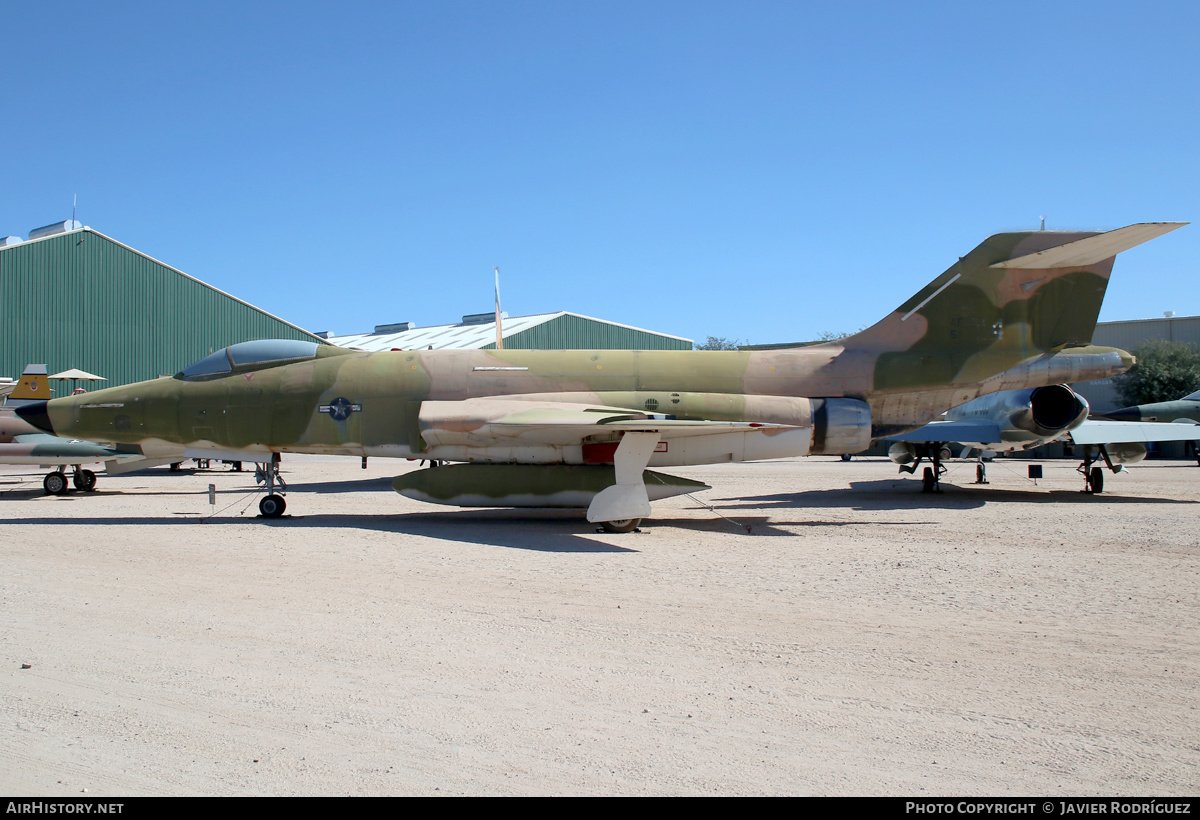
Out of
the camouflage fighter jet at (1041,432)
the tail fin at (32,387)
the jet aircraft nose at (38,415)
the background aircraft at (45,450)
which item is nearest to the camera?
the jet aircraft nose at (38,415)

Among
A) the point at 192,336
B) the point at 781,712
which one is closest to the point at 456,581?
the point at 781,712

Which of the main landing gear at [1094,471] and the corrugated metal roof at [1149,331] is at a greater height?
the corrugated metal roof at [1149,331]

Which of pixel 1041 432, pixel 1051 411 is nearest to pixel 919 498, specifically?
pixel 1041 432

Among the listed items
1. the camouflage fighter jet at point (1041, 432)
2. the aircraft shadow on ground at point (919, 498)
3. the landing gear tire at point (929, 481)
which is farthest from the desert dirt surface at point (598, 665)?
the landing gear tire at point (929, 481)

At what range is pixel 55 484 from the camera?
728 inches

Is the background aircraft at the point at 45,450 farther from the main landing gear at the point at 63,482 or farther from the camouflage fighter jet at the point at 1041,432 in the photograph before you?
the camouflage fighter jet at the point at 1041,432

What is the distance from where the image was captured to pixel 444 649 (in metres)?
5.29

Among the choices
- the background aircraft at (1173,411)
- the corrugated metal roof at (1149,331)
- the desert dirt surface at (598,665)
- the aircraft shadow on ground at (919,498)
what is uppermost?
the corrugated metal roof at (1149,331)

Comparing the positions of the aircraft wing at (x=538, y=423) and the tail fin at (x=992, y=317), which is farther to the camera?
the tail fin at (x=992, y=317)

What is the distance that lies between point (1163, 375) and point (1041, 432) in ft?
107

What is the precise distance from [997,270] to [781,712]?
11172 mm

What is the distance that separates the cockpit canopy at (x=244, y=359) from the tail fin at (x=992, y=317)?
974 centimetres

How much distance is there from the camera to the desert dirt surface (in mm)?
3453

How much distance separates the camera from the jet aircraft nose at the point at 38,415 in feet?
41.5
